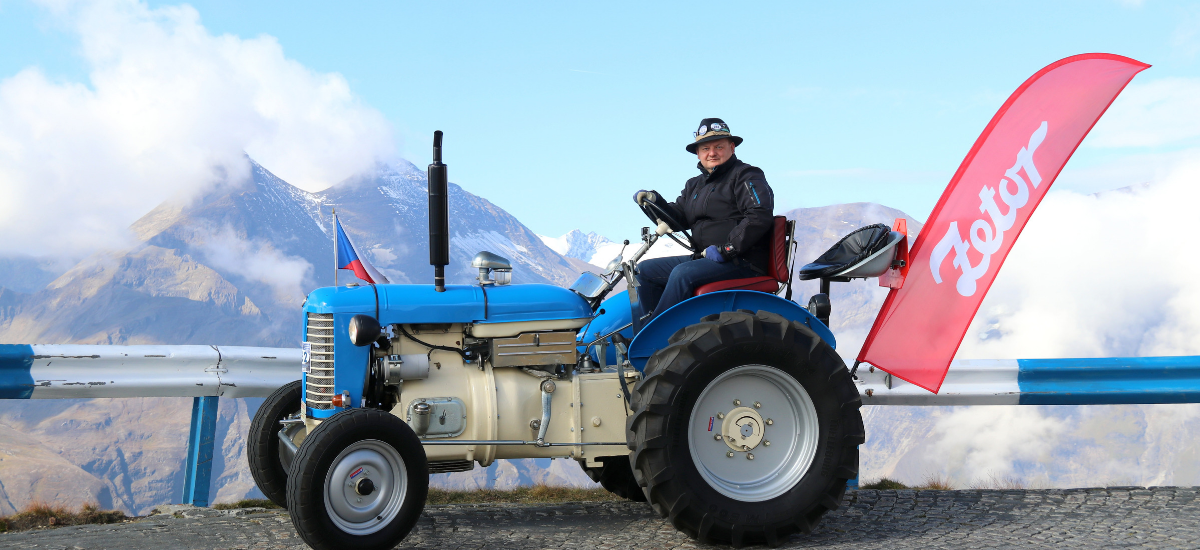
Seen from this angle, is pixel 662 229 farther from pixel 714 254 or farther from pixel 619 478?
pixel 619 478

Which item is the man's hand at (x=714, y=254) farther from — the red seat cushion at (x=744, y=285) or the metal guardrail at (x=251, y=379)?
the metal guardrail at (x=251, y=379)

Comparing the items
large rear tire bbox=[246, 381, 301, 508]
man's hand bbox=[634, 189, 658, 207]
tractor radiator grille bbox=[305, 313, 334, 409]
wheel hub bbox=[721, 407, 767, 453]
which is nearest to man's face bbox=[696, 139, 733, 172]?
man's hand bbox=[634, 189, 658, 207]

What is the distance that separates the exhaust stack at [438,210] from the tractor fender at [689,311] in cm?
108

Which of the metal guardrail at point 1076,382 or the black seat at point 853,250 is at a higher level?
the black seat at point 853,250

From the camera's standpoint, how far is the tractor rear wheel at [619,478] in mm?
5180

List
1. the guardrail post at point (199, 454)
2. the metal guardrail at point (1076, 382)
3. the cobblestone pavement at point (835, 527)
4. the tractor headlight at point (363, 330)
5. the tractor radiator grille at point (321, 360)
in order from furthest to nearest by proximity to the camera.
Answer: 1. the metal guardrail at point (1076, 382)
2. the guardrail post at point (199, 454)
3. the tractor radiator grille at point (321, 360)
4. the cobblestone pavement at point (835, 527)
5. the tractor headlight at point (363, 330)

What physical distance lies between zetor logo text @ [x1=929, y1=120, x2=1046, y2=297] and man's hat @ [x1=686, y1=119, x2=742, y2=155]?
140 centimetres

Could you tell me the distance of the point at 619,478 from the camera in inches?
205

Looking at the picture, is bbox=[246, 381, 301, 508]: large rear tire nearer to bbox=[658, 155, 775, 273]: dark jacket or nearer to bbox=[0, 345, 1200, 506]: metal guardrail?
bbox=[0, 345, 1200, 506]: metal guardrail

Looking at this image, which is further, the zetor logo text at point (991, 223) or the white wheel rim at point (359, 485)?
the zetor logo text at point (991, 223)

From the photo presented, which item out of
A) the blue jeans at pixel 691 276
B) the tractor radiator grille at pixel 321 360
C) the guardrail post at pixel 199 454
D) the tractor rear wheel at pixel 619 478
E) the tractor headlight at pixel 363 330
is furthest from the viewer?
the tractor rear wheel at pixel 619 478

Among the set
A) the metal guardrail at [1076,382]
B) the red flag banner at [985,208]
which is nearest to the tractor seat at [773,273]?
the red flag banner at [985,208]

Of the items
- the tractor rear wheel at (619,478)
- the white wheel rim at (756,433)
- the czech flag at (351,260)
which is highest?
the czech flag at (351,260)

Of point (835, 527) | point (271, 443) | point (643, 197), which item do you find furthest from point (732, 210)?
point (271, 443)
